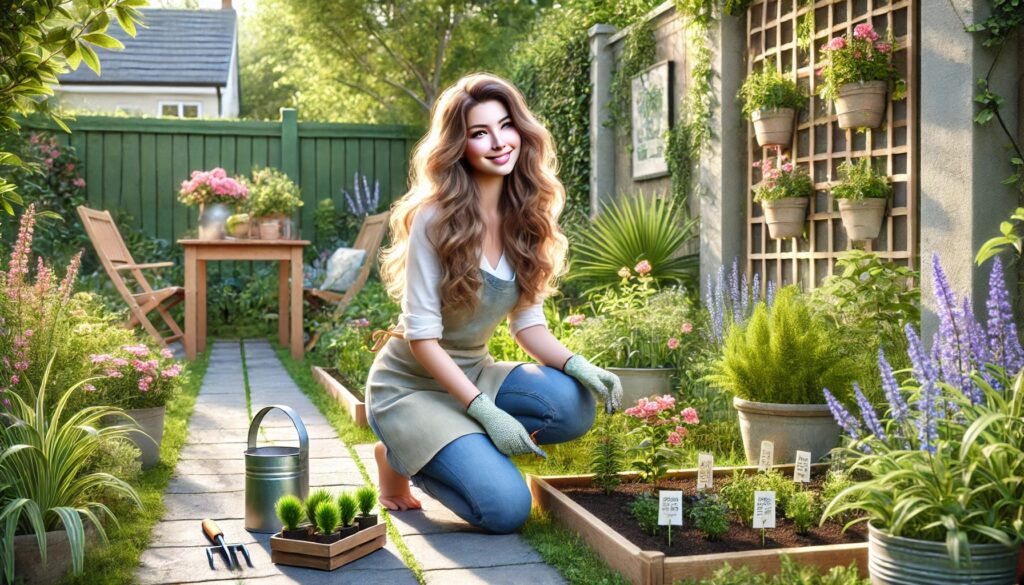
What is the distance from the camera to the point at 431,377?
3070 mm

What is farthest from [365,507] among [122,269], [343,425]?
[122,269]

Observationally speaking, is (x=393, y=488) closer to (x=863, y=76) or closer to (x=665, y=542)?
(x=665, y=542)

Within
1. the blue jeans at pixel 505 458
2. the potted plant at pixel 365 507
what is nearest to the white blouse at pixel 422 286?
the blue jeans at pixel 505 458

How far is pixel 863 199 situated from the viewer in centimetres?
409

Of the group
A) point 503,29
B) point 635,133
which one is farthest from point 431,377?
point 503,29

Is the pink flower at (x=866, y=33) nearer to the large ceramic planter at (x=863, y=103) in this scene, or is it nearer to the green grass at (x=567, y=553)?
the large ceramic planter at (x=863, y=103)

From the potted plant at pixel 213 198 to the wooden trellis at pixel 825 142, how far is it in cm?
378

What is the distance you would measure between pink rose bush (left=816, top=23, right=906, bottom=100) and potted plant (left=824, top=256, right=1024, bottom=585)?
6.13 feet

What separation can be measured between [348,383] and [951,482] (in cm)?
386

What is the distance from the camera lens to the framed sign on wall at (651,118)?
19.5 ft

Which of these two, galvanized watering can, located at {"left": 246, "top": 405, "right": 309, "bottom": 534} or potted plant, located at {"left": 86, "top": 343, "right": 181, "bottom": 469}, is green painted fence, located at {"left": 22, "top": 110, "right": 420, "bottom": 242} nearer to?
potted plant, located at {"left": 86, "top": 343, "right": 181, "bottom": 469}

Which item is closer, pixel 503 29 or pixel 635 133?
pixel 635 133

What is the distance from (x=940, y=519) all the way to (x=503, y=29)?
45.4ft

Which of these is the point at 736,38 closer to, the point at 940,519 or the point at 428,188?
→ the point at 428,188
